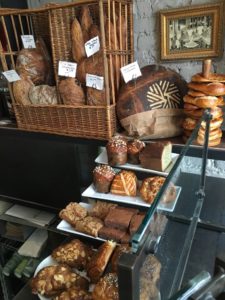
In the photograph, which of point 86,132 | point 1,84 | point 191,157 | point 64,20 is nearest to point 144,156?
point 191,157

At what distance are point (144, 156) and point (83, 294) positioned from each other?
0.51m

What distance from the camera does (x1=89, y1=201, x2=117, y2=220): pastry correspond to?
101 cm

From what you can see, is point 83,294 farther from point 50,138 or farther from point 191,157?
point 50,138

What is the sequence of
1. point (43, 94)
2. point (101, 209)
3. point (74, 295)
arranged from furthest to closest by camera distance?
1. point (43, 94)
2. point (101, 209)
3. point (74, 295)

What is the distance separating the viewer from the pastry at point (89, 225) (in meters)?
0.94

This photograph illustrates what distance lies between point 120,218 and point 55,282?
11.5 inches

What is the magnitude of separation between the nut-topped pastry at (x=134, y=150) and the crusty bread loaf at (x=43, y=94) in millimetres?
475

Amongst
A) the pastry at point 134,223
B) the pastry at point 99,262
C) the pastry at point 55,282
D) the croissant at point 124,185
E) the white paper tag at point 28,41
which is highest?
the white paper tag at point 28,41

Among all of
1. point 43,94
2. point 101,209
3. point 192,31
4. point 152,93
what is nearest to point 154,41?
point 192,31

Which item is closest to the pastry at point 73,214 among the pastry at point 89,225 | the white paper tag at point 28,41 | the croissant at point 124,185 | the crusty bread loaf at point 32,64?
the pastry at point 89,225

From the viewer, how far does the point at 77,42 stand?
1152 millimetres

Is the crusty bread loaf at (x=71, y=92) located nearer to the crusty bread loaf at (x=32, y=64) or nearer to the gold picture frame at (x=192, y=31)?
the crusty bread loaf at (x=32, y=64)

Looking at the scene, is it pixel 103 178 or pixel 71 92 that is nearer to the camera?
pixel 103 178

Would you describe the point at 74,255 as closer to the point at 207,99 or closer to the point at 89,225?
the point at 89,225
